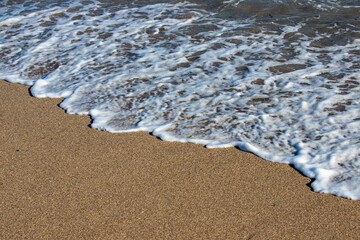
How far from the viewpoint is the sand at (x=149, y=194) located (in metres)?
2.61

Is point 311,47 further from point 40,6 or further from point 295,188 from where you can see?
point 40,6

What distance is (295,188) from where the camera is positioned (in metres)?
2.98

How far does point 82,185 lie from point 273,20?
18.6 feet

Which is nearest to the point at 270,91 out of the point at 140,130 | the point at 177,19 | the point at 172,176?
the point at 140,130

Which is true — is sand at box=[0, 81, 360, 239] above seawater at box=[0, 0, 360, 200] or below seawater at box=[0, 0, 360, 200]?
above

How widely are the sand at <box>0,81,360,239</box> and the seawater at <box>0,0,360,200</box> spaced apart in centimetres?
22

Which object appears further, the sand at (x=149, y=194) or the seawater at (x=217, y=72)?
the seawater at (x=217, y=72)

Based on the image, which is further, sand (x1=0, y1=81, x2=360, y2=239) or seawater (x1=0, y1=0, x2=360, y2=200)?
seawater (x1=0, y1=0, x2=360, y2=200)

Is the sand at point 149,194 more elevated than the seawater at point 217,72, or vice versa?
the sand at point 149,194

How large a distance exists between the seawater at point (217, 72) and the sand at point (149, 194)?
219 mm

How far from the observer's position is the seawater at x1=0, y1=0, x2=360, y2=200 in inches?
143

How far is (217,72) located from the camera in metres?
5.16

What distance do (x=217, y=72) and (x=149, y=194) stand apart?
2.61m

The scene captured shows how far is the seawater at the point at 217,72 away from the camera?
3.64 m
